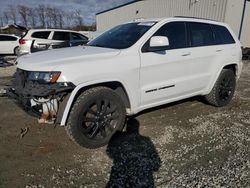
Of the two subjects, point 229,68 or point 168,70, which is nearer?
point 168,70

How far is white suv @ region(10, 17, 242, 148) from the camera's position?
10.6ft

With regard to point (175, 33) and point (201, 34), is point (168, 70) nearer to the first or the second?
point (175, 33)

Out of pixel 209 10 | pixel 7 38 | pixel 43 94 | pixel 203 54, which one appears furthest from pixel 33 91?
pixel 7 38

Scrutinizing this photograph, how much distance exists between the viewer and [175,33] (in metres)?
4.42

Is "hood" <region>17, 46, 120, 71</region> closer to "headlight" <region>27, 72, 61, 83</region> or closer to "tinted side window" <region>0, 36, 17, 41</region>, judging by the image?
"headlight" <region>27, 72, 61, 83</region>

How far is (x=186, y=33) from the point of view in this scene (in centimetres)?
457

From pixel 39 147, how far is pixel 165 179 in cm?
190

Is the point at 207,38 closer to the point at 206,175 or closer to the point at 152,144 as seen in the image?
the point at 152,144

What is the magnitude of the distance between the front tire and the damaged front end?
0.67ft

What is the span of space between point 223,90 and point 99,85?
3.20 metres

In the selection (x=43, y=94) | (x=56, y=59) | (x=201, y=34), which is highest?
(x=201, y=34)

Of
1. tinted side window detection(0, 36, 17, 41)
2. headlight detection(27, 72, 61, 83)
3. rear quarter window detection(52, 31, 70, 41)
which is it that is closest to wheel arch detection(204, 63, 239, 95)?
headlight detection(27, 72, 61, 83)

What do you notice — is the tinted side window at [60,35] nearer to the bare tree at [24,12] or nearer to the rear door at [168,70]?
the rear door at [168,70]

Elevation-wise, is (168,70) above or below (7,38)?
above
